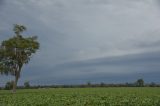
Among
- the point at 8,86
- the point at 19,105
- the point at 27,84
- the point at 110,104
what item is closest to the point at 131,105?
the point at 110,104

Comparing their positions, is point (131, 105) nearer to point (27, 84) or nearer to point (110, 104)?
point (110, 104)

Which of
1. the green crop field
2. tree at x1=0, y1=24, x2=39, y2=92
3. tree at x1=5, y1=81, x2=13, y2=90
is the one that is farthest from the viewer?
tree at x1=5, y1=81, x2=13, y2=90

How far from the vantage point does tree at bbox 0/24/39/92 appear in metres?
87.4

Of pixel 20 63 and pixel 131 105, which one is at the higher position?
pixel 20 63

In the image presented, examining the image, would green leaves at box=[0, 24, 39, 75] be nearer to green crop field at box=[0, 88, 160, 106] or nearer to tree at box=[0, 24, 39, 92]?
tree at box=[0, 24, 39, 92]

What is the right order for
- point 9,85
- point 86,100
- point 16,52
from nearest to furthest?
point 86,100 → point 16,52 → point 9,85

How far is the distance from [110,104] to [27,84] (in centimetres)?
14542

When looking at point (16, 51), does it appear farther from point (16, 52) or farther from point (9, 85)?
point (9, 85)

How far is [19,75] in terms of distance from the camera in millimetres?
Answer: 86562

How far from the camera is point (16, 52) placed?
89.2 metres

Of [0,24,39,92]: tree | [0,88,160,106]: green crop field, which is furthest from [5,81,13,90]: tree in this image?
[0,88,160,106]: green crop field

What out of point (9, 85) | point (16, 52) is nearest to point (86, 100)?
point (16, 52)

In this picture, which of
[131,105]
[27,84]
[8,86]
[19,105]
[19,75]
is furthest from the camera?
[27,84]

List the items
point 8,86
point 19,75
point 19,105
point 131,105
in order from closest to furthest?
point 131,105 → point 19,105 → point 19,75 → point 8,86
